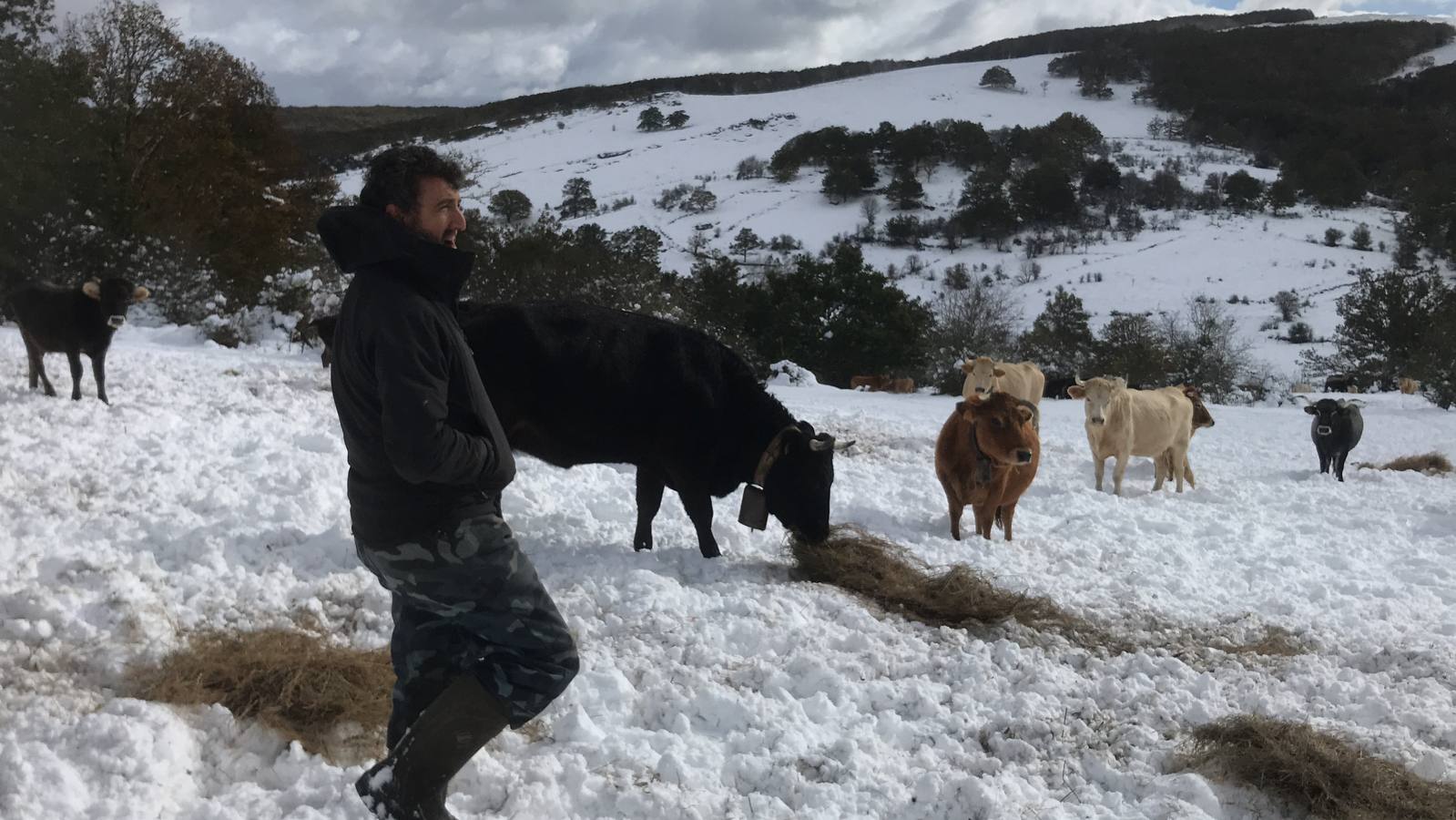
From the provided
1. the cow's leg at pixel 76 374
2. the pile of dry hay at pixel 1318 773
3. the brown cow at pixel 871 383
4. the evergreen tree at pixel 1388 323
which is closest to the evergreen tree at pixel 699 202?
the brown cow at pixel 871 383

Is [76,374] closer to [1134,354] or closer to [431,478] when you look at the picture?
[431,478]

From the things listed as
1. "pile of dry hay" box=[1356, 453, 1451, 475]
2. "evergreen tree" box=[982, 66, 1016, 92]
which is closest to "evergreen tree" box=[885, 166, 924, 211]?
"evergreen tree" box=[982, 66, 1016, 92]

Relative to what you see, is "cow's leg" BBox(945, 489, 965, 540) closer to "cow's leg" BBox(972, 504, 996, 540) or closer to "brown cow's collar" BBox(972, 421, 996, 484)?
"cow's leg" BBox(972, 504, 996, 540)

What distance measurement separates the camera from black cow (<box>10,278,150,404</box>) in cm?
839

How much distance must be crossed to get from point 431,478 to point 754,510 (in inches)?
142

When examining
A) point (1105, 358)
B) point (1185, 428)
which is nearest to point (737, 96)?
point (1105, 358)

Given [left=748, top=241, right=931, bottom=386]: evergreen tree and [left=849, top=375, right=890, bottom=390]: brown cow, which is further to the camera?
[left=748, top=241, right=931, bottom=386]: evergreen tree

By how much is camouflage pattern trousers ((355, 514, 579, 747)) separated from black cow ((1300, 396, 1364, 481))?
12.2 m

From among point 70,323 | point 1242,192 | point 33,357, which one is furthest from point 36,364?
point 1242,192

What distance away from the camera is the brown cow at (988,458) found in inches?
275

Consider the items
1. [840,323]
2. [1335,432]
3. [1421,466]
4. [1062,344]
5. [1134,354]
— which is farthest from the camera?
[1062,344]

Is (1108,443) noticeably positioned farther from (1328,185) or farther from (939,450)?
(1328,185)

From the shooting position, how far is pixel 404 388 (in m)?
2.31

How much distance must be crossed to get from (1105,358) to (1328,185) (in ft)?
166
